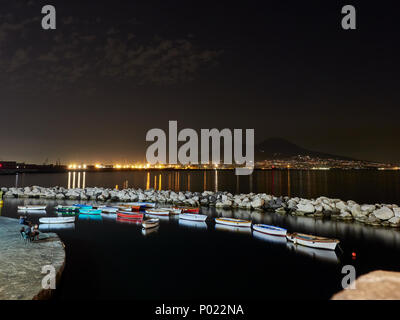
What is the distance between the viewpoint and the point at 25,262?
12.1m

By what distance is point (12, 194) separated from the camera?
157 ft

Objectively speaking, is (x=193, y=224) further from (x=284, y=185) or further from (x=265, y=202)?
(x=284, y=185)

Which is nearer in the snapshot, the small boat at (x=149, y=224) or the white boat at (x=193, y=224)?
the small boat at (x=149, y=224)

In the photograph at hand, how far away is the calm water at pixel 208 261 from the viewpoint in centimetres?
1310

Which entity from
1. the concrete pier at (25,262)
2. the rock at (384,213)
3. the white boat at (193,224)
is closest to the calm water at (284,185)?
the rock at (384,213)

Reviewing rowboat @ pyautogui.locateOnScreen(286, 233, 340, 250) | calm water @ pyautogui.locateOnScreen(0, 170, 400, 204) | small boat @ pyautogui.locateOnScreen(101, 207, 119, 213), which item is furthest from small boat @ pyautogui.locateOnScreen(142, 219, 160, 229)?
calm water @ pyautogui.locateOnScreen(0, 170, 400, 204)

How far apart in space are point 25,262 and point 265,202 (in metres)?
30.6

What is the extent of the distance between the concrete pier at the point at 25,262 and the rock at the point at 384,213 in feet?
98.4

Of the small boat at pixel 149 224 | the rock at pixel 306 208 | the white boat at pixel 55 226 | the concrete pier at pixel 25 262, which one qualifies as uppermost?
the concrete pier at pixel 25 262

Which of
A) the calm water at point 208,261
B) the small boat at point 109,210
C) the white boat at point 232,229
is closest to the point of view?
the calm water at point 208,261

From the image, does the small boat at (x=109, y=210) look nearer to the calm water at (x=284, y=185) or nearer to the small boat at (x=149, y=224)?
the small boat at (x=149, y=224)

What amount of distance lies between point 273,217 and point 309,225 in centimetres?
490

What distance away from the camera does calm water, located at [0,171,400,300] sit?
13102 millimetres
